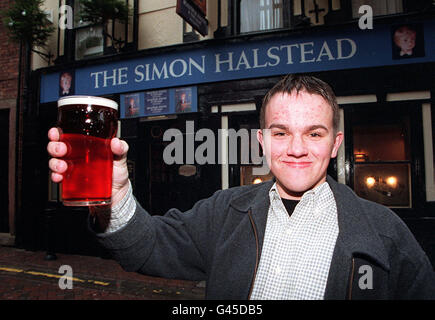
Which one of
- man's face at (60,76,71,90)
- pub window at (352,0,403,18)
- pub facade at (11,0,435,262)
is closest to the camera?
pub facade at (11,0,435,262)

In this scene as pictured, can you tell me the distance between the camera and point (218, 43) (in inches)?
223

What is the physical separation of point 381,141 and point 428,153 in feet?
2.36

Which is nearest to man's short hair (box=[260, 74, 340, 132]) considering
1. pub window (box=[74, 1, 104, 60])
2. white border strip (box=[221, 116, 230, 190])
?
white border strip (box=[221, 116, 230, 190])

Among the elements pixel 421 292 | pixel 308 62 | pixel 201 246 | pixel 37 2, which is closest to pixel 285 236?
pixel 201 246

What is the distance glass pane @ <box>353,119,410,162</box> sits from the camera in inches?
193

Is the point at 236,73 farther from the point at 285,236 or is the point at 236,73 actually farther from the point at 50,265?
the point at 50,265

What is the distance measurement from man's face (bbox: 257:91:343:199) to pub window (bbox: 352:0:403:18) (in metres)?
4.71

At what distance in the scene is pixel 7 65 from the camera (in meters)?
7.65

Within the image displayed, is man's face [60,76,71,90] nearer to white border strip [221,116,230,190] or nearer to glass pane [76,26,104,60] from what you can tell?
glass pane [76,26,104,60]

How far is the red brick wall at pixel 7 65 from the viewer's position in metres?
7.53

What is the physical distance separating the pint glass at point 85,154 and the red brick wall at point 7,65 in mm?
7930

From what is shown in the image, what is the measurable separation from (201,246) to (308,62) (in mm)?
4537

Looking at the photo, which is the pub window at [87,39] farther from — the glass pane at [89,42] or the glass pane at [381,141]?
the glass pane at [381,141]

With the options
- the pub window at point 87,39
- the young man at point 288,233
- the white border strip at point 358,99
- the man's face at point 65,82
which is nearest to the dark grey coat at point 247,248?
the young man at point 288,233
